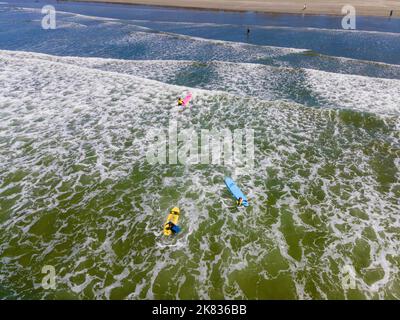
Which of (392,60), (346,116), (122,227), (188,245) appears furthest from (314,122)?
(392,60)

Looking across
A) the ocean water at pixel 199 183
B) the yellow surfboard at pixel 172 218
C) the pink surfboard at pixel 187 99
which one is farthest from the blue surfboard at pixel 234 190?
the pink surfboard at pixel 187 99

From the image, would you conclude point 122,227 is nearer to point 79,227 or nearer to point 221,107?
point 79,227

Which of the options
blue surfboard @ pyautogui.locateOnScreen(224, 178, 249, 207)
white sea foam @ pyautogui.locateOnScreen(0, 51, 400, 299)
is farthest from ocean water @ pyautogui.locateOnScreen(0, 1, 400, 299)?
blue surfboard @ pyautogui.locateOnScreen(224, 178, 249, 207)

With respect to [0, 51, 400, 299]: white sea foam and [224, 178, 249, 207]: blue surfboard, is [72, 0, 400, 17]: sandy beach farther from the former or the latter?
[224, 178, 249, 207]: blue surfboard

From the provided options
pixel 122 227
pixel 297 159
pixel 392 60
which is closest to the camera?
pixel 122 227

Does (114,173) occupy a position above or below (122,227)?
above

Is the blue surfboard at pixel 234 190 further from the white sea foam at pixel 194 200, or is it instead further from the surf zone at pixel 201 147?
the surf zone at pixel 201 147
